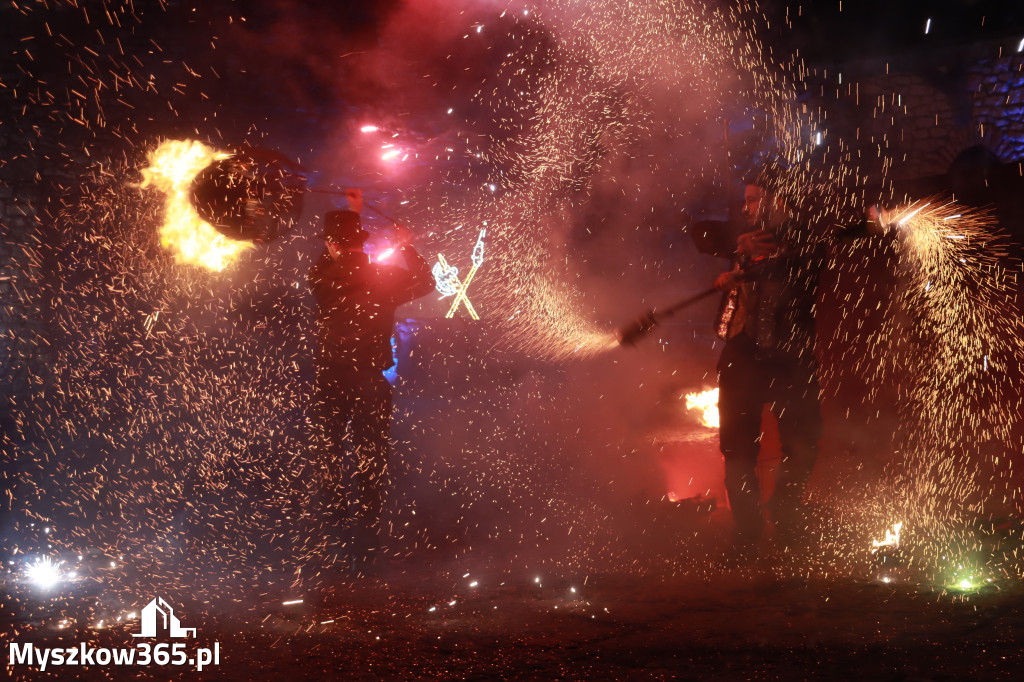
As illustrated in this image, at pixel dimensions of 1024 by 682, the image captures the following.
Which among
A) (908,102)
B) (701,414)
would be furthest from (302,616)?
(908,102)

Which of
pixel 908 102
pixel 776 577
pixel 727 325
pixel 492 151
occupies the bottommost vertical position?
pixel 776 577

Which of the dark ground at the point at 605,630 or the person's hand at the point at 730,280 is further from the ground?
the person's hand at the point at 730,280

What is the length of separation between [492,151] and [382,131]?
5.91ft

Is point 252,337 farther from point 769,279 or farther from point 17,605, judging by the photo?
point 769,279

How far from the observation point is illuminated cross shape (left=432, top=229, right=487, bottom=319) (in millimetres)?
12836

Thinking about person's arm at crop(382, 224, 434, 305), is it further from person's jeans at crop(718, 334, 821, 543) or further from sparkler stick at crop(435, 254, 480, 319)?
sparkler stick at crop(435, 254, 480, 319)

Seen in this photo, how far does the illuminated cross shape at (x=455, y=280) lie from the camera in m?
12.8

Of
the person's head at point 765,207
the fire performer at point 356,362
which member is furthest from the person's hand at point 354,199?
the person's head at point 765,207

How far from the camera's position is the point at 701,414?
6.71 metres

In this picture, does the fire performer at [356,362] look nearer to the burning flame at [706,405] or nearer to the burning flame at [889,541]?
the burning flame at [889,541]

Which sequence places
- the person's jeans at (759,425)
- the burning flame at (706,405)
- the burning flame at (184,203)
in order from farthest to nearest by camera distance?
1. the burning flame at (706,405)
2. the burning flame at (184,203)
3. the person's jeans at (759,425)

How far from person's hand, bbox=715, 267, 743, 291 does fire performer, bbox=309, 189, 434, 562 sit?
1.87m

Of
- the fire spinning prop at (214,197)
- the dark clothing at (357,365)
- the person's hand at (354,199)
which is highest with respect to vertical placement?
the fire spinning prop at (214,197)

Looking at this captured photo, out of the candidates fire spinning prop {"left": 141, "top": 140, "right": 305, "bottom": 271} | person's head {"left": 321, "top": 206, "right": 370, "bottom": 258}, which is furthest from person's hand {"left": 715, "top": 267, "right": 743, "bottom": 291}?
fire spinning prop {"left": 141, "top": 140, "right": 305, "bottom": 271}
